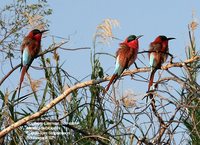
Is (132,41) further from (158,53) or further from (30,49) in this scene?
(30,49)

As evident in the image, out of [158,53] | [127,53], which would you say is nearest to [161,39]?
[158,53]

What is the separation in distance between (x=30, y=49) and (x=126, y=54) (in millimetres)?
668

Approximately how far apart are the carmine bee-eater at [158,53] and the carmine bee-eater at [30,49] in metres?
0.78

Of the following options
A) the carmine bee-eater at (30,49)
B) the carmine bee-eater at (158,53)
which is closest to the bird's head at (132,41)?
the carmine bee-eater at (158,53)

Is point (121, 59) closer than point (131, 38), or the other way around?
point (121, 59)

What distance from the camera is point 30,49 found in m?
4.20

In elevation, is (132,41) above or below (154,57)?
above

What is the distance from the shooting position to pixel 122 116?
3.27 m

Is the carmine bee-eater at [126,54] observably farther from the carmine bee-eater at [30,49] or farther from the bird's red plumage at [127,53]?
the carmine bee-eater at [30,49]

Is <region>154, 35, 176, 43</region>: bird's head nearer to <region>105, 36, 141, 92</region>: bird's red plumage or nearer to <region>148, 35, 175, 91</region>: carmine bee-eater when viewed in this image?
<region>148, 35, 175, 91</region>: carmine bee-eater

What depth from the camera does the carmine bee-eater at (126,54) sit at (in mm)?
3889

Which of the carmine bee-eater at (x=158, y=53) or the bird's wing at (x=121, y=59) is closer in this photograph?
the bird's wing at (x=121, y=59)

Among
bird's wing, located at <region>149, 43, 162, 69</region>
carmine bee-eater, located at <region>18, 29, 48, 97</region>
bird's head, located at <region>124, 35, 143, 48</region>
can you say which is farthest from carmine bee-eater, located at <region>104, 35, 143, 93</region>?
carmine bee-eater, located at <region>18, 29, 48, 97</region>

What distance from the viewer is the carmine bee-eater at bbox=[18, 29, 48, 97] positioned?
13.0 feet
